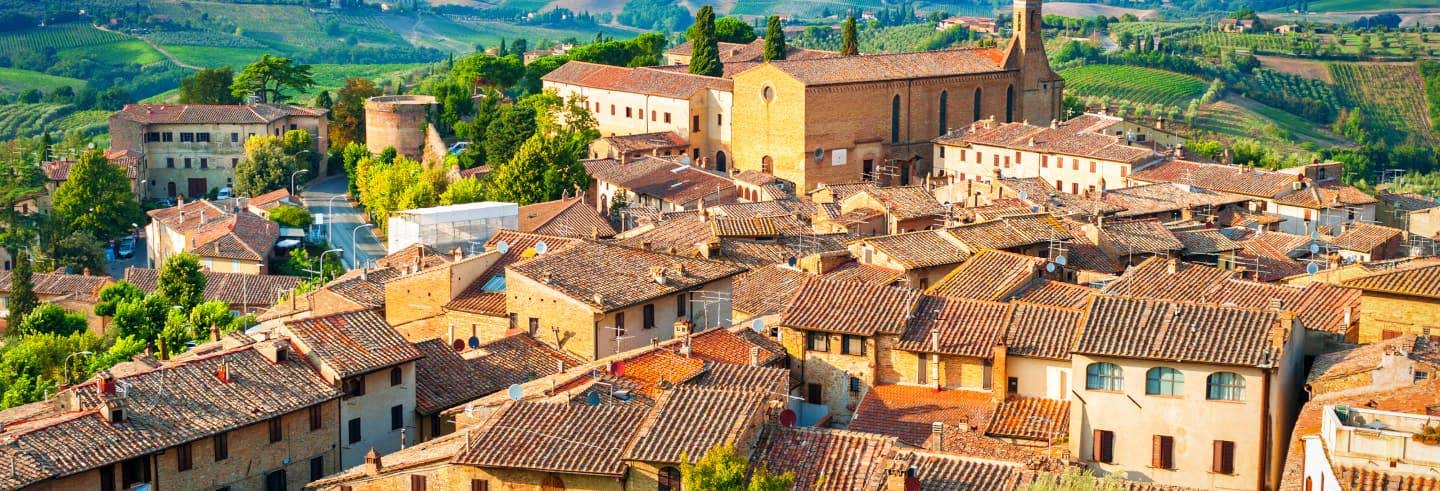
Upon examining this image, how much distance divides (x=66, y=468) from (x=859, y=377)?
11778mm

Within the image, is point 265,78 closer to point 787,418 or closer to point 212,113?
point 212,113

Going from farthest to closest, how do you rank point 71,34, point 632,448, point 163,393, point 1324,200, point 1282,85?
1. point 71,34
2. point 1282,85
3. point 1324,200
4. point 163,393
5. point 632,448

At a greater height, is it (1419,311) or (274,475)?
(1419,311)

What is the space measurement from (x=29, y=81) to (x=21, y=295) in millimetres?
98710

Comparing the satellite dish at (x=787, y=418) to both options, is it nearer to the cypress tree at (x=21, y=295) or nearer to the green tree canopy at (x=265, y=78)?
the cypress tree at (x=21, y=295)

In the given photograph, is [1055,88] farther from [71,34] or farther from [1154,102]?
[71,34]

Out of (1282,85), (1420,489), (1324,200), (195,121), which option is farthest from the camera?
(1282,85)

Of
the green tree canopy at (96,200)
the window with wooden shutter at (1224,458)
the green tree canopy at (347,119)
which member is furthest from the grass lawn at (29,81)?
the window with wooden shutter at (1224,458)

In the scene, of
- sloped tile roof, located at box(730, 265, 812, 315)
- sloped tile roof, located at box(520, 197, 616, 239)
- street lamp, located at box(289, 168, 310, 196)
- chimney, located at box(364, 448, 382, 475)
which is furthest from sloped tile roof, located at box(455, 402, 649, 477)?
street lamp, located at box(289, 168, 310, 196)

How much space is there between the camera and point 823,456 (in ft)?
74.2

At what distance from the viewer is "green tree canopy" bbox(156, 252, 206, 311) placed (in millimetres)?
57281

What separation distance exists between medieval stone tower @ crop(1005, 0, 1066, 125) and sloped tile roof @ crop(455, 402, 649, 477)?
49.7 metres

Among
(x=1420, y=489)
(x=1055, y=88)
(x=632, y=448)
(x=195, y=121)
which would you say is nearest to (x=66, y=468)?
(x=632, y=448)

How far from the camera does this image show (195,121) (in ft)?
288
